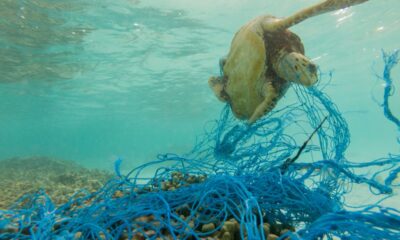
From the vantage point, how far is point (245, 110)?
15.5ft

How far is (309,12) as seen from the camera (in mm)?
3688

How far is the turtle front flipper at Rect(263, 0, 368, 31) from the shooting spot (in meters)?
3.37

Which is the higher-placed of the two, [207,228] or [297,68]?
[297,68]

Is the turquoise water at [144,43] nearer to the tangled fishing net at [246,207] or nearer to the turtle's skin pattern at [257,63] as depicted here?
the turtle's skin pattern at [257,63]

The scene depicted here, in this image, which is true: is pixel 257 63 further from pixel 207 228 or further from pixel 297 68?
pixel 207 228

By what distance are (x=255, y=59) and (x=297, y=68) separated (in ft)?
2.23

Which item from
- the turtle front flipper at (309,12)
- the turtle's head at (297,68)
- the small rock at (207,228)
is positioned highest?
the turtle front flipper at (309,12)

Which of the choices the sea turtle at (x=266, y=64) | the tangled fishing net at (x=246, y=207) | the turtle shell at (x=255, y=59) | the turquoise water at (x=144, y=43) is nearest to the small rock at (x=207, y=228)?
the tangled fishing net at (x=246, y=207)

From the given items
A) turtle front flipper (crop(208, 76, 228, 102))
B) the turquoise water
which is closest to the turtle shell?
turtle front flipper (crop(208, 76, 228, 102))

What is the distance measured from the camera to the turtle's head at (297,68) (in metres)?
3.69

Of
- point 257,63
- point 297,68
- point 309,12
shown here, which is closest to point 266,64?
point 257,63

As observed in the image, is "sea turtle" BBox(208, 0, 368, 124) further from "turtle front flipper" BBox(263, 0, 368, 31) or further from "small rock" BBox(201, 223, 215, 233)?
"small rock" BBox(201, 223, 215, 233)

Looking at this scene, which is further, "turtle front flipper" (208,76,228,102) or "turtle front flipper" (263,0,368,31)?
"turtle front flipper" (208,76,228,102)

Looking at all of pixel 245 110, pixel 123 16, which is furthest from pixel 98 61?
pixel 245 110
